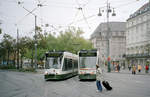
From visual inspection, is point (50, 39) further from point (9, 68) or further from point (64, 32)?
point (9, 68)

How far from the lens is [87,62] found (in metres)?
22.0

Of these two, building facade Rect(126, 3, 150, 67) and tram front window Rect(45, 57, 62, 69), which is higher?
building facade Rect(126, 3, 150, 67)

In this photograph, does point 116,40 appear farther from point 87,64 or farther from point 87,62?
point 87,64

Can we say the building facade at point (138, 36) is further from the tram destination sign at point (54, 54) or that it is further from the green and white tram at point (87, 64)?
the tram destination sign at point (54, 54)

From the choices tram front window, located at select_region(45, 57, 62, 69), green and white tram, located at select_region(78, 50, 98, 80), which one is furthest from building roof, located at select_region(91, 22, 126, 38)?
tram front window, located at select_region(45, 57, 62, 69)

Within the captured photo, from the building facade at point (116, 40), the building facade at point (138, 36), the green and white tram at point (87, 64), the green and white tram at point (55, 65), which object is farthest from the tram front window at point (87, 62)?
the building facade at point (116, 40)

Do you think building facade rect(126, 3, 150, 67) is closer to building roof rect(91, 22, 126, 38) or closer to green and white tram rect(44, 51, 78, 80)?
building roof rect(91, 22, 126, 38)

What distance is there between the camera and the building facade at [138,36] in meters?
64.6

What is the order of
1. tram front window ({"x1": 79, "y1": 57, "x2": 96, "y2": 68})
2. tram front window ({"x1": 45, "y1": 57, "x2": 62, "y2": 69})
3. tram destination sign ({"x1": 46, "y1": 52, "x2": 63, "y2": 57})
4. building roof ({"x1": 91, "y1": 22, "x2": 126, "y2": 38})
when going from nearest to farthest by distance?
tram front window ({"x1": 79, "y1": 57, "x2": 96, "y2": 68})
tram front window ({"x1": 45, "y1": 57, "x2": 62, "y2": 69})
tram destination sign ({"x1": 46, "y1": 52, "x2": 63, "y2": 57})
building roof ({"x1": 91, "y1": 22, "x2": 126, "y2": 38})

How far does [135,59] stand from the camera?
→ 70.4 metres

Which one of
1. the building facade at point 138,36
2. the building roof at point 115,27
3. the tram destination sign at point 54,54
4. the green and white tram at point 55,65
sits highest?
the building roof at point 115,27

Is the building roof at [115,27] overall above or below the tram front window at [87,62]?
above

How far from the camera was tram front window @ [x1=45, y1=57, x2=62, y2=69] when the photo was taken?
21964 mm

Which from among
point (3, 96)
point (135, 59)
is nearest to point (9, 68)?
point (135, 59)
